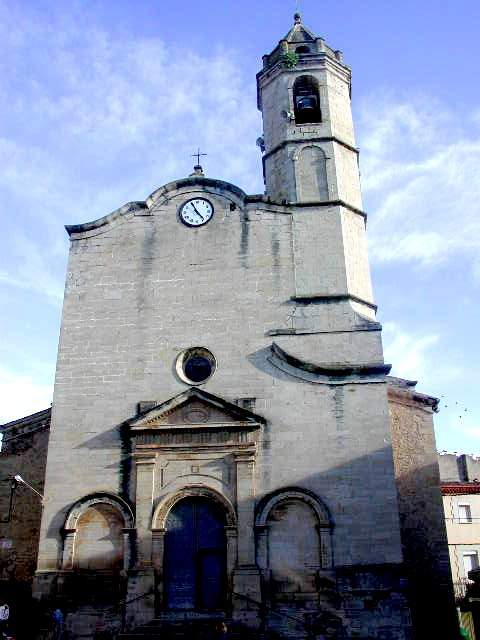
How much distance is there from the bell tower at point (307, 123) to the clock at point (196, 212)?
6.24 feet

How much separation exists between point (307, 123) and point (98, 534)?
12175 mm

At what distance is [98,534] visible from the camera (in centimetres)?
1441

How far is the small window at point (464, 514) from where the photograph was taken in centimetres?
2869

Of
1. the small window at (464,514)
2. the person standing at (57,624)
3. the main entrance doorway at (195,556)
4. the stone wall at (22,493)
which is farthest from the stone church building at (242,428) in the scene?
the small window at (464,514)

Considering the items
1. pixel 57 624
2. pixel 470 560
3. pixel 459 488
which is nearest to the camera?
pixel 57 624

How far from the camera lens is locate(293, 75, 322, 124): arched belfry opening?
63.2 feet

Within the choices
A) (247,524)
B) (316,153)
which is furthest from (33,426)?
(316,153)

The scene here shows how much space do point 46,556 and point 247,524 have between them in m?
4.38

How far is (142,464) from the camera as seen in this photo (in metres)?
14.8

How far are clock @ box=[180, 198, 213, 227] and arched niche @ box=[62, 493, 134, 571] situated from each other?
7155mm

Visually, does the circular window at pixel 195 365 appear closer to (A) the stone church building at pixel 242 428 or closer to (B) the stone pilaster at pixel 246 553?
(A) the stone church building at pixel 242 428

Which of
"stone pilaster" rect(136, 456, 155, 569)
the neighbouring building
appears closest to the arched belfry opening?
"stone pilaster" rect(136, 456, 155, 569)

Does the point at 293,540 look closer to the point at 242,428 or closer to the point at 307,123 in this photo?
the point at 242,428

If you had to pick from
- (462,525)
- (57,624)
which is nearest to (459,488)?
(462,525)
